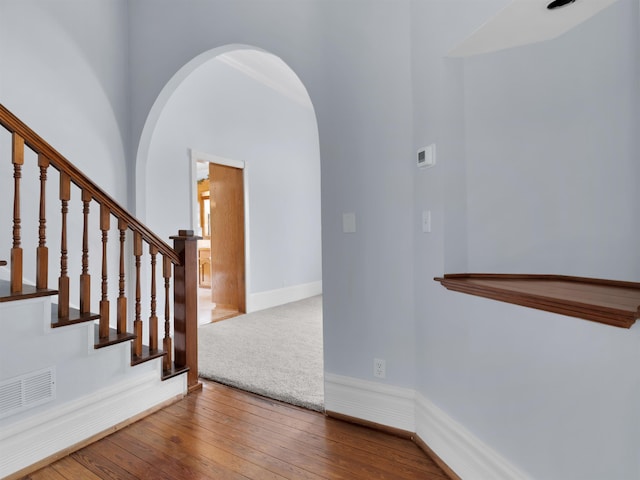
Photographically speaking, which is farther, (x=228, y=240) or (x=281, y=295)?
(x=281, y=295)

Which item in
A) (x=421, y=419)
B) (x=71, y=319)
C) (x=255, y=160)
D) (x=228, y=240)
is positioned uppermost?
(x=255, y=160)

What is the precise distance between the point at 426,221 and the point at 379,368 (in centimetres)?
89

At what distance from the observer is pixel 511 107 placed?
1.74 metres

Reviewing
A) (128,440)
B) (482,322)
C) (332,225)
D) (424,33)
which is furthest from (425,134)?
(128,440)

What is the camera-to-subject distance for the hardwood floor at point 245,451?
1.72 metres

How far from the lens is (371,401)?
2119 mm

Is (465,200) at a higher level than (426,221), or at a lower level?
higher

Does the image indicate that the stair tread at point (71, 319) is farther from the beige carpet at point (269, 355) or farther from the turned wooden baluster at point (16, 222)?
the beige carpet at point (269, 355)

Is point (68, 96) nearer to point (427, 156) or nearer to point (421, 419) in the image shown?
point (427, 156)

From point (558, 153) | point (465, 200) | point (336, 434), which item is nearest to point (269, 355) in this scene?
point (336, 434)

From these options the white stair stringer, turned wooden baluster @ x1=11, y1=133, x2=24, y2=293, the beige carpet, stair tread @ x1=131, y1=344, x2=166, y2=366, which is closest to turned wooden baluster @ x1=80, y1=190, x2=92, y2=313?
the white stair stringer

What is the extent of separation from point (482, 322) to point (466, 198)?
0.65 metres

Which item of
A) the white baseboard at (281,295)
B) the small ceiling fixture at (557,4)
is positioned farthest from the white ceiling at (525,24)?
the white baseboard at (281,295)

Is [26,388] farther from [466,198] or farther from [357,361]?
[466,198]
